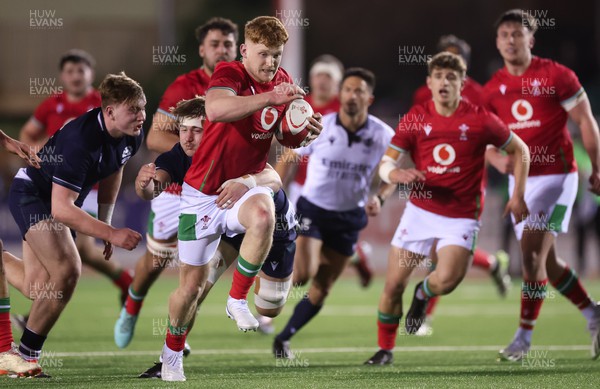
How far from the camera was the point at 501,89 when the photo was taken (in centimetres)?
866

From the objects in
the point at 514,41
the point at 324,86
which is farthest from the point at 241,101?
the point at 324,86

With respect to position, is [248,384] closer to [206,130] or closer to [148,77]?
[206,130]

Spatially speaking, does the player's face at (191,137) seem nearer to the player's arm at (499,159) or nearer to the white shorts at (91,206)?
the player's arm at (499,159)

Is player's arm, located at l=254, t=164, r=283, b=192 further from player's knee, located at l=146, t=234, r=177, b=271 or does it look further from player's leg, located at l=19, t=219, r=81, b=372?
player's knee, located at l=146, t=234, r=177, b=271

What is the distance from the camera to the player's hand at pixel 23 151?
22.6 feet

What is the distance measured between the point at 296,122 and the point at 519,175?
209 cm

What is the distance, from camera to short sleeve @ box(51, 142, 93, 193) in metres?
6.68

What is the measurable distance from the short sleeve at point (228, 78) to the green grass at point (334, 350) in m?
1.89

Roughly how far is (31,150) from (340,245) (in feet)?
10.2

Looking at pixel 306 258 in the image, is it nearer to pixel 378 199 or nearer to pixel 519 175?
pixel 378 199

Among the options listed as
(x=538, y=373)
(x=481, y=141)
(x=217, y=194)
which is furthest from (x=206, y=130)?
(x=538, y=373)

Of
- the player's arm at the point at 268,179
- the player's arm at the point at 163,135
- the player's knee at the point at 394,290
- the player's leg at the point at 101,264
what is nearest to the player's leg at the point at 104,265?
the player's leg at the point at 101,264

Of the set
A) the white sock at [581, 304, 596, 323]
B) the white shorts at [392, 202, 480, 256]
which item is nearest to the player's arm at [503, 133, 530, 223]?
the white shorts at [392, 202, 480, 256]

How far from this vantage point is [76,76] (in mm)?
10891
